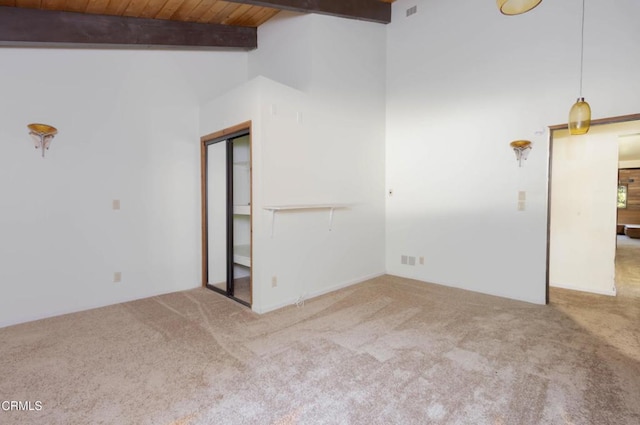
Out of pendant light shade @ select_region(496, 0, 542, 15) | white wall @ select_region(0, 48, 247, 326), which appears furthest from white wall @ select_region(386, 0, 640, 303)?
white wall @ select_region(0, 48, 247, 326)

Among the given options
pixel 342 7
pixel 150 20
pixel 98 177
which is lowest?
pixel 98 177

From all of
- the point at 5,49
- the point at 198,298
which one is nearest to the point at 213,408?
the point at 198,298

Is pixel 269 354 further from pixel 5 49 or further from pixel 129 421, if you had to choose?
pixel 5 49

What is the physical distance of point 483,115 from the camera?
4.00 meters

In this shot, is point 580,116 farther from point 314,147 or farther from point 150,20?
point 150,20

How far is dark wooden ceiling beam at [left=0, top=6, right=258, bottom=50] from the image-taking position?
295cm

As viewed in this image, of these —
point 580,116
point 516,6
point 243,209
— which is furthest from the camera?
point 243,209

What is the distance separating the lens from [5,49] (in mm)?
3023

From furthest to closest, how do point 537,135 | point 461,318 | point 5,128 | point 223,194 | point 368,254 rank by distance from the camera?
point 368,254 → point 223,194 → point 537,135 → point 461,318 → point 5,128

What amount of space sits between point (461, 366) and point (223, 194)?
11.3ft

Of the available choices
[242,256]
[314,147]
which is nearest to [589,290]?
[314,147]

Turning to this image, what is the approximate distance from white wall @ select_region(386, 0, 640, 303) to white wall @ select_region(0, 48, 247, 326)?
9.49 feet

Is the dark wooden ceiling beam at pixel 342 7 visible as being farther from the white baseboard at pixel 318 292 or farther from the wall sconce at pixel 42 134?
the white baseboard at pixel 318 292

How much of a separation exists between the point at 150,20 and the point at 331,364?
4.09 meters
